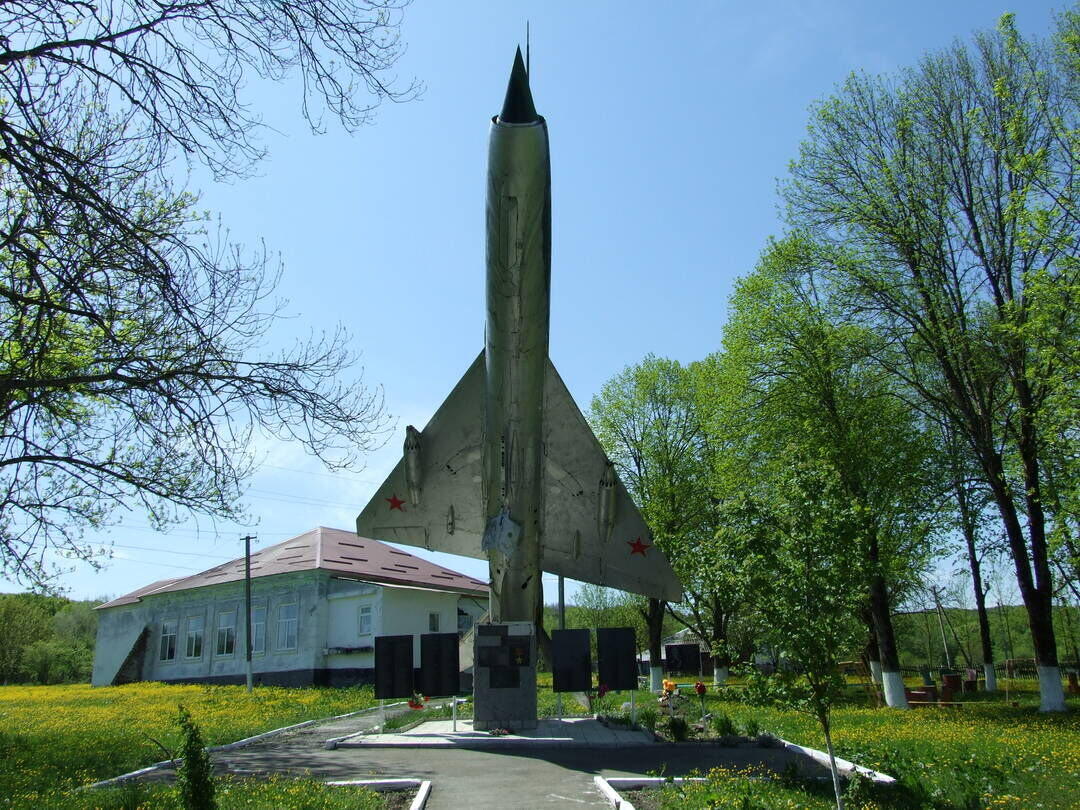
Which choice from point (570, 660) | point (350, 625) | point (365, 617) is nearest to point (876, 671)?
point (570, 660)

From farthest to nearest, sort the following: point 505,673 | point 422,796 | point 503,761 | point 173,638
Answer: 1. point 173,638
2. point 505,673
3. point 503,761
4. point 422,796

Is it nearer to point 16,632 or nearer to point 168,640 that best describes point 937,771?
point 168,640

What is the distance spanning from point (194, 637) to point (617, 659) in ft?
78.5

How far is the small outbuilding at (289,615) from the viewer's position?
1116 inches

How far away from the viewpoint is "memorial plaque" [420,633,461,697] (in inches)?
588

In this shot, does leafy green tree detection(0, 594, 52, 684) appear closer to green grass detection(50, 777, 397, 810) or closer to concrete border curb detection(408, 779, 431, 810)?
green grass detection(50, 777, 397, 810)

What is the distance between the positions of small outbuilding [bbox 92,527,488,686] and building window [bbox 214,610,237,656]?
1.6 inches

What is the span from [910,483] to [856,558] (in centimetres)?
1428

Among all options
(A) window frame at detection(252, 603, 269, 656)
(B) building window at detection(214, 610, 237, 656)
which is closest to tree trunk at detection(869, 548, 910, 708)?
(A) window frame at detection(252, 603, 269, 656)

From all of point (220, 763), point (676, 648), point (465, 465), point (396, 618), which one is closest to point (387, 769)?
point (220, 763)

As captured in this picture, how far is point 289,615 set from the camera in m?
29.4

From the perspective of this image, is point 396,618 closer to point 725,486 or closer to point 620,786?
point 725,486

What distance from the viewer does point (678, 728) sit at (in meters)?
12.8

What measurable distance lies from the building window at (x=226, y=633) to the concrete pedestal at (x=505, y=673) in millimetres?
19954
